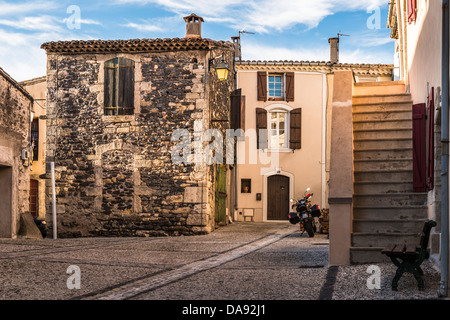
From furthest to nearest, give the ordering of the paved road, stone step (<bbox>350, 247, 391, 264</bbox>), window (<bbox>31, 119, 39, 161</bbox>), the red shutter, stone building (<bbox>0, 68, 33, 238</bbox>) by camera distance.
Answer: window (<bbox>31, 119, 39, 161</bbox>), stone building (<bbox>0, 68, 33, 238</bbox>), the red shutter, stone step (<bbox>350, 247, 391, 264</bbox>), the paved road

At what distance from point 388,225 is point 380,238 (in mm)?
279

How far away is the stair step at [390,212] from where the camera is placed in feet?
23.7

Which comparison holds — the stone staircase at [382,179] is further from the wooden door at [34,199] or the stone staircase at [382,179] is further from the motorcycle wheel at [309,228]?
the wooden door at [34,199]

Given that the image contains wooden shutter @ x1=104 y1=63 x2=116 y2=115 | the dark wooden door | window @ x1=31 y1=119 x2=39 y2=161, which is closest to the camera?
wooden shutter @ x1=104 y1=63 x2=116 y2=115

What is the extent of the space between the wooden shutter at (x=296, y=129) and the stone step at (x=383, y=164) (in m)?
13.5

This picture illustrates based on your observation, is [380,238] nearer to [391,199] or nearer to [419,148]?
[391,199]

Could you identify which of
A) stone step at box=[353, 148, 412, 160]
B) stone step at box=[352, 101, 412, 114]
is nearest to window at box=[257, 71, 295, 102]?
stone step at box=[352, 101, 412, 114]

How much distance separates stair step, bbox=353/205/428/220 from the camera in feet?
23.7

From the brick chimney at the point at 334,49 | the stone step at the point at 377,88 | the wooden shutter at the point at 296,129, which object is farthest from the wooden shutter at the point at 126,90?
the brick chimney at the point at 334,49

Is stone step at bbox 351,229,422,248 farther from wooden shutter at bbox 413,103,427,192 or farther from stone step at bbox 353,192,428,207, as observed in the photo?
wooden shutter at bbox 413,103,427,192

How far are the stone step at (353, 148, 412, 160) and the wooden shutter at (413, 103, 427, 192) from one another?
211mm

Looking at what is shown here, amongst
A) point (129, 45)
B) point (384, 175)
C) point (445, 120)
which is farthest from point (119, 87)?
point (445, 120)

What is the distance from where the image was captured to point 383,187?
7.79 metres
